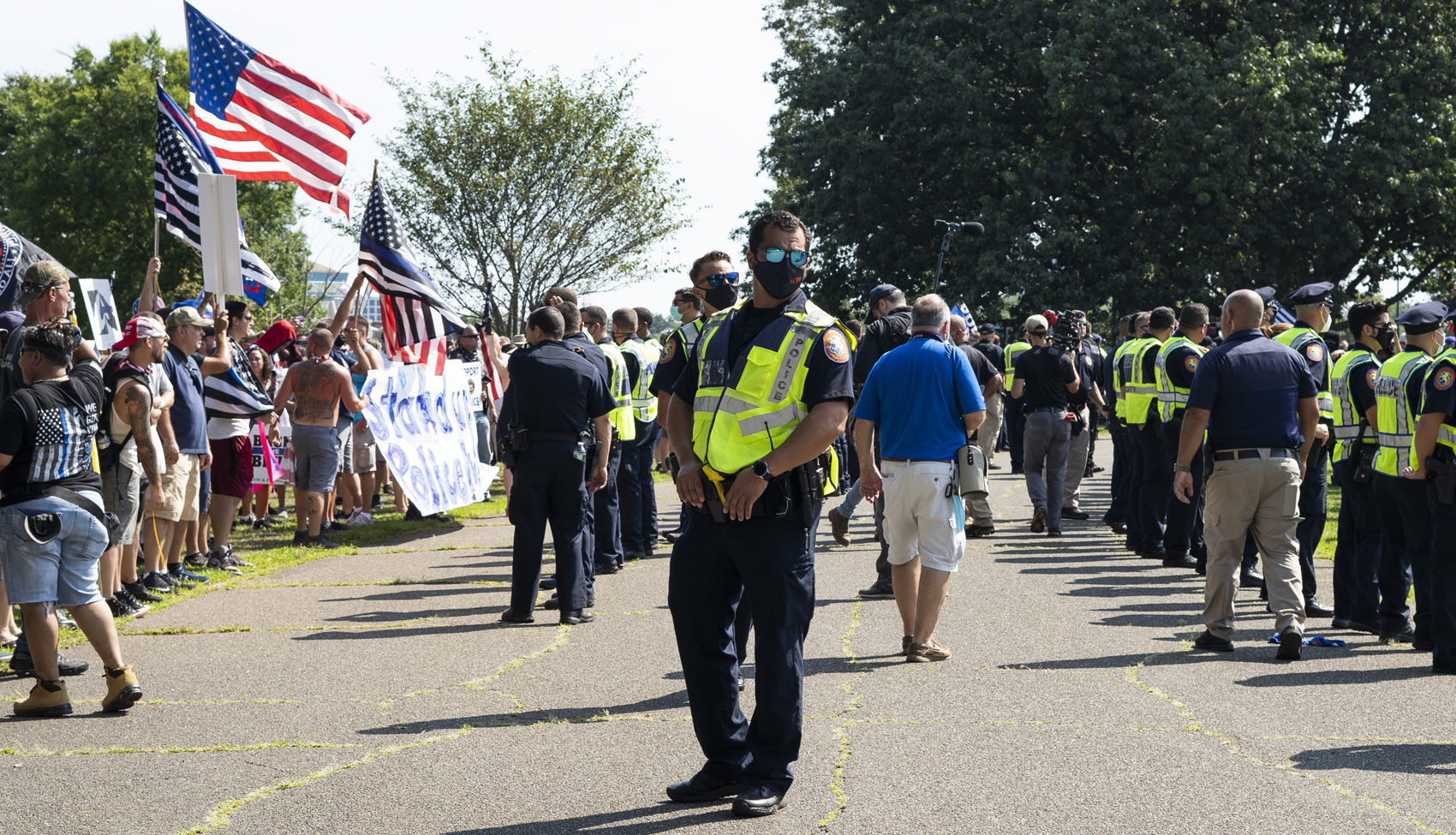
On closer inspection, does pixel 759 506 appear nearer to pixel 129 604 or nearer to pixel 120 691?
pixel 120 691

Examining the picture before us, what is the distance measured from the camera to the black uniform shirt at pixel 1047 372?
46.0ft

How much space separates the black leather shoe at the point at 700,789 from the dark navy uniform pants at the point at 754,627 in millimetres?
32

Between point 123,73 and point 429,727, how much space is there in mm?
47140

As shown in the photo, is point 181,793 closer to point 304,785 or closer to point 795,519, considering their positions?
point 304,785

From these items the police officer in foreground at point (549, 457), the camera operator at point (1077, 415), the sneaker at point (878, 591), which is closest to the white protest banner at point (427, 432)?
the police officer in foreground at point (549, 457)

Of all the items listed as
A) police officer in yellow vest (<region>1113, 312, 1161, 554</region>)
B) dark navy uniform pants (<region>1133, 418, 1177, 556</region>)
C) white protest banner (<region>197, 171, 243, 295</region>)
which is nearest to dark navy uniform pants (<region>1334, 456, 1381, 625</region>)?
dark navy uniform pants (<region>1133, 418, 1177, 556</region>)

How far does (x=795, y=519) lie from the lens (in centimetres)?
495

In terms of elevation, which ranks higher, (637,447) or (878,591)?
(637,447)

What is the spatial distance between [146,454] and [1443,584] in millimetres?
7548

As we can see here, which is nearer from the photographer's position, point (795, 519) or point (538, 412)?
point (795, 519)

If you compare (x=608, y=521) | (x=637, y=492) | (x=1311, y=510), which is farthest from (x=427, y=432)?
(x=1311, y=510)

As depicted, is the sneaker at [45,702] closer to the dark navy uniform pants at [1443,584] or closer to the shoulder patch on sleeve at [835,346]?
the shoulder patch on sleeve at [835,346]

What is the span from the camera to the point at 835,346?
16.3 feet

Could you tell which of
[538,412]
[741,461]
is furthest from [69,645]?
[741,461]
